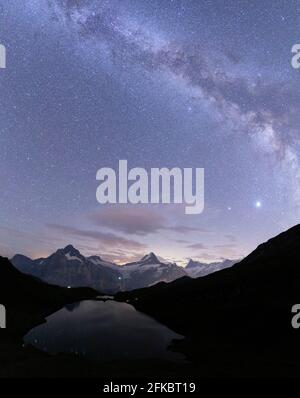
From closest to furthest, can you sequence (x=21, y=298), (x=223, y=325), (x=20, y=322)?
1. (x=223, y=325)
2. (x=20, y=322)
3. (x=21, y=298)

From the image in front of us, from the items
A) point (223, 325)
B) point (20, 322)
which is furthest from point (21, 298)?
point (223, 325)

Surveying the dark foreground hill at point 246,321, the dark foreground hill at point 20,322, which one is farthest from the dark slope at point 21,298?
the dark foreground hill at point 246,321

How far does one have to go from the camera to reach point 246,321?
91.9 metres

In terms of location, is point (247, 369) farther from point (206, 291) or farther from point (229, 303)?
point (206, 291)

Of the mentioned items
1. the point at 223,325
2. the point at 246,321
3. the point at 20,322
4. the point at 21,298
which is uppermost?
the point at 21,298

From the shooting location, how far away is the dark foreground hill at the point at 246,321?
46.0 metres

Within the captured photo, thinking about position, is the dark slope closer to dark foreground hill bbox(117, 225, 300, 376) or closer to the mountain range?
the mountain range

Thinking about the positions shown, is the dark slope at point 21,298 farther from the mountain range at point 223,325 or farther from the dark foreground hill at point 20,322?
the mountain range at point 223,325

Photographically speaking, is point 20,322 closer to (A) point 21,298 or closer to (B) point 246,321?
(A) point 21,298

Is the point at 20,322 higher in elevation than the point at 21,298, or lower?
lower

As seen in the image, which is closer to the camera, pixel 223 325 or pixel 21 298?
pixel 223 325

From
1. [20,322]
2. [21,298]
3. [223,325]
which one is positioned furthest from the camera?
[21,298]
